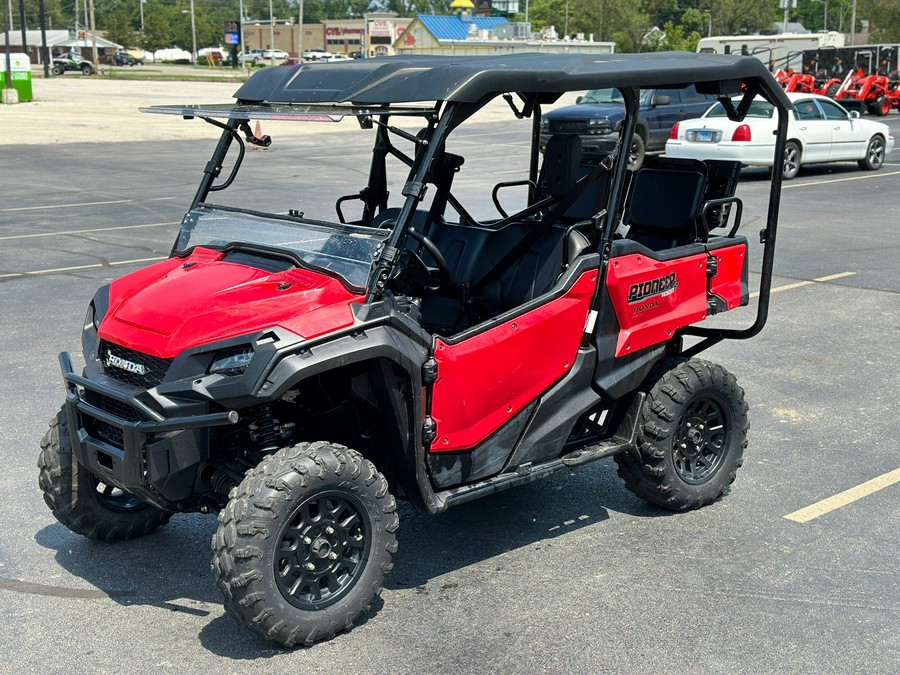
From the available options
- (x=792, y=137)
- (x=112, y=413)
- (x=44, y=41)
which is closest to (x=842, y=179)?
(x=792, y=137)

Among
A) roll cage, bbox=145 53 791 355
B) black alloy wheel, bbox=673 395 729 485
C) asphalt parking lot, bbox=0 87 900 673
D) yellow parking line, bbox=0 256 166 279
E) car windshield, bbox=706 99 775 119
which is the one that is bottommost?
asphalt parking lot, bbox=0 87 900 673

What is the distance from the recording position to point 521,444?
4.94 meters

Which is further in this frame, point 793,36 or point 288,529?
point 793,36

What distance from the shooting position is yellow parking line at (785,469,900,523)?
5578 millimetres

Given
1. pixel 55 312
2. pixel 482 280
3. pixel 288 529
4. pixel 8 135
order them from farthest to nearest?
pixel 8 135, pixel 55 312, pixel 482 280, pixel 288 529

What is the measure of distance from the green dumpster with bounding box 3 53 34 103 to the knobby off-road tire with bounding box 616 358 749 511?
3847 cm

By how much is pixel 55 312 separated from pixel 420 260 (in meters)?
5.80

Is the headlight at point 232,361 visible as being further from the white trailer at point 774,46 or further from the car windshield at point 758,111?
the white trailer at point 774,46

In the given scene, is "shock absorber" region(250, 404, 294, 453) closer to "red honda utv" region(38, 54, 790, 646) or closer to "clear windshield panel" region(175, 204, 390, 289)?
"red honda utv" region(38, 54, 790, 646)

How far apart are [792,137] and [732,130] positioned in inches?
76.9

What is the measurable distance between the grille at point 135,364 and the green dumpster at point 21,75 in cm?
3838

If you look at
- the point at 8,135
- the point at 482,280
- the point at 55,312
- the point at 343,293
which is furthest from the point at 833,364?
the point at 8,135

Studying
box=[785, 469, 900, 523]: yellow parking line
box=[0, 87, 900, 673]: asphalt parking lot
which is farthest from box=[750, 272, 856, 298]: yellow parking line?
box=[785, 469, 900, 523]: yellow parking line

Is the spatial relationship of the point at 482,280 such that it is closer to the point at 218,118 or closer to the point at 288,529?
the point at 218,118
